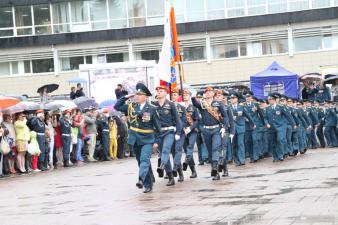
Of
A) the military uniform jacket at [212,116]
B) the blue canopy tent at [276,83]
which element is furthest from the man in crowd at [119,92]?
the military uniform jacket at [212,116]

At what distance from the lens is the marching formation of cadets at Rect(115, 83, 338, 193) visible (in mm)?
15789

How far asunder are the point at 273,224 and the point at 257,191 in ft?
13.5

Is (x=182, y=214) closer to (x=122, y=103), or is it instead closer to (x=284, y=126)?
(x=122, y=103)

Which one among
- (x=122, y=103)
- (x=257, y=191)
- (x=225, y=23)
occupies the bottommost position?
(x=257, y=191)

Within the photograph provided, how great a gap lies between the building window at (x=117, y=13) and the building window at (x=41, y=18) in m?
4.12

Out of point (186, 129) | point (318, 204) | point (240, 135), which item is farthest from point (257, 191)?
point (240, 135)

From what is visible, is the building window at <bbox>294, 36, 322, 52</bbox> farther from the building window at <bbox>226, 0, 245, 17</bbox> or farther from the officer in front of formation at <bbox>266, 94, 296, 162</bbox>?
the officer in front of formation at <bbox>266, 94, 296, 162</bbox>

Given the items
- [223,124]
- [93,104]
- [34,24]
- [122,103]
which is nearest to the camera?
[122,103]

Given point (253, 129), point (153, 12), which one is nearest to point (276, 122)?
point (253, 129)

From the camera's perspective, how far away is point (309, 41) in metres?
50.8

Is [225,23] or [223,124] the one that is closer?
[223,124]

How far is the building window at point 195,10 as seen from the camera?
51.8m

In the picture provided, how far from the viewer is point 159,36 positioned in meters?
52.0

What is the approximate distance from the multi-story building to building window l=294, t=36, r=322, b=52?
2 cm
